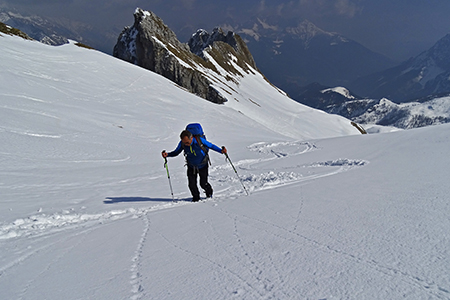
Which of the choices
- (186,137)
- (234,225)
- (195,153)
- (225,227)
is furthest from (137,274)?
(195,153)

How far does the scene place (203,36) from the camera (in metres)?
120

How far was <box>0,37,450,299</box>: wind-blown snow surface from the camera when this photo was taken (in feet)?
9.04

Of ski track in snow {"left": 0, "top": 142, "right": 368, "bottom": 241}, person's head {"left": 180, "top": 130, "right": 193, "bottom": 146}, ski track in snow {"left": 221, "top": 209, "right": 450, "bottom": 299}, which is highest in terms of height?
person's head {"left": 180, "top": 130, "right": 193, "bottom": 146}

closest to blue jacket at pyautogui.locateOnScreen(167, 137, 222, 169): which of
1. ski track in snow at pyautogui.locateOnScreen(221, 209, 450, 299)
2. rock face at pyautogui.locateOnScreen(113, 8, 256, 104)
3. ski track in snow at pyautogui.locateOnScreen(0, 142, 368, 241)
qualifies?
ski track in snow at pyautogui.locateOnScreen(0, 142, 368, 241)

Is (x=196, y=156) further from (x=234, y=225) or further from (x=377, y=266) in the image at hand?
(x=377, y=266)

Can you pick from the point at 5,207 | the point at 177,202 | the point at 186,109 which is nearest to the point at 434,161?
the point at 177,202

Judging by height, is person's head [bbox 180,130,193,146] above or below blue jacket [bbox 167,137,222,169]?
above

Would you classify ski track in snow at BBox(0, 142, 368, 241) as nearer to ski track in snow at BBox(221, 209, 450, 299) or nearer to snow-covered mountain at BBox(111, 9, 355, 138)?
ski track in snow at BBox(221, 209, 450, 299)

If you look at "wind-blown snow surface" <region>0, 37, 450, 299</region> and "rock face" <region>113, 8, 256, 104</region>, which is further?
"rock face" <region>113, 8, 256, 104</region>

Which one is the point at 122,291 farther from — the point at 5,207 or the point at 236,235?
the point at 5,207

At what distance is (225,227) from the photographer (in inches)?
178

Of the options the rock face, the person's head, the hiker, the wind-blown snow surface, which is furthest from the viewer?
the rock face

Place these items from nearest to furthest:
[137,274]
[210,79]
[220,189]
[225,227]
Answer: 1. [137,274]
2. [225,227]
3. [220,189]
4. [210,79]

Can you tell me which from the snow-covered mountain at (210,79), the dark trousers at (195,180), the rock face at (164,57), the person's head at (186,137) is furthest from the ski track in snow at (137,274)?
the rock face at (164,57)
